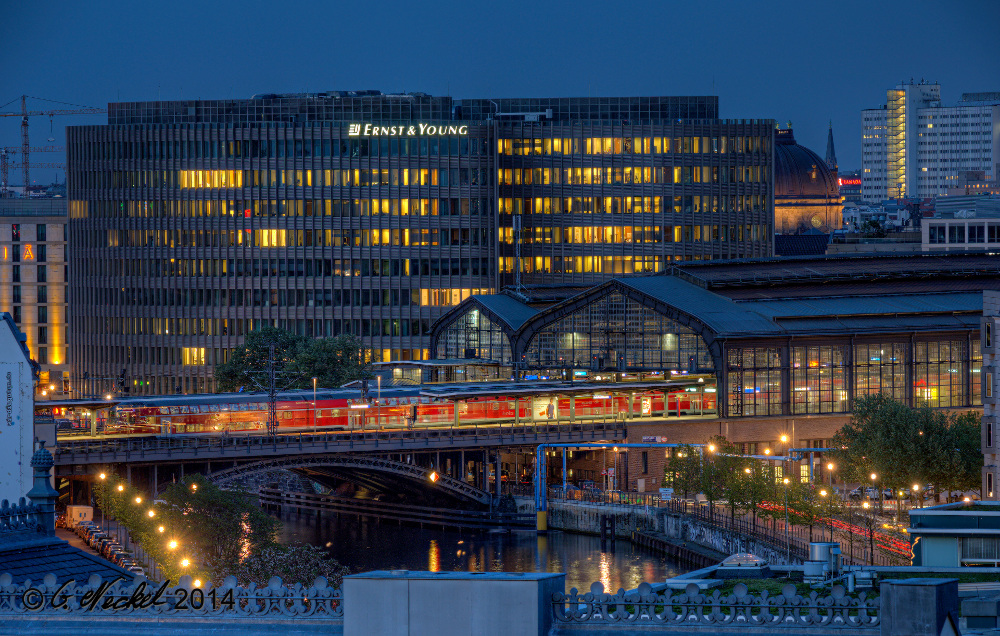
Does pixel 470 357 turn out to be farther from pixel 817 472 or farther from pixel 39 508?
pixel 39 508

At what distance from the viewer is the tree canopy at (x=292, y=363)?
171125mm

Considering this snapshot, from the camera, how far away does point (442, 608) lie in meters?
32.5

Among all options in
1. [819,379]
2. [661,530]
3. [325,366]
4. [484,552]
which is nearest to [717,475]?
[661,530]

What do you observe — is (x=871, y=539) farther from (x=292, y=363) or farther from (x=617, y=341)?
(x=292, y=363)

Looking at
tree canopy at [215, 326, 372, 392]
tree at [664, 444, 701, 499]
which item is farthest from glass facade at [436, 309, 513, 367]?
tree at [664, 444, 701, 499]

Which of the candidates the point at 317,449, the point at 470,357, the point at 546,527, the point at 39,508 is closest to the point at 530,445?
the point at 546,527

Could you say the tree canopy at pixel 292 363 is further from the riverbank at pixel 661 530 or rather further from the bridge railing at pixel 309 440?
the riverbank at pixel 661 530

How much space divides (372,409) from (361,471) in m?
5.30

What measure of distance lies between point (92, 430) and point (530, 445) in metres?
36.9

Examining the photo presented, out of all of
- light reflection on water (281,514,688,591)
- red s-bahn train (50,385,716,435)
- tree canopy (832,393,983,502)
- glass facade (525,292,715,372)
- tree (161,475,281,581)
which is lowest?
light reflection on water (281,514,688,591)

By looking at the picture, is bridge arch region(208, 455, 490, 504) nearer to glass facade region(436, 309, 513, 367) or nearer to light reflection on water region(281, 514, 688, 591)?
light reflection on water region(281, 514, 688, 591)

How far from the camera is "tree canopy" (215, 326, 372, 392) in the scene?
17112 centimetres

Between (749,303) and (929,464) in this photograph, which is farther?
(749,303)

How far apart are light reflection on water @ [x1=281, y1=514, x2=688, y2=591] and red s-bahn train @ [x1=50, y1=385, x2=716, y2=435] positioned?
9.12 meters
